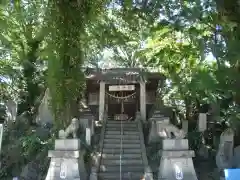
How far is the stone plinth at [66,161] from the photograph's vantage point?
34.8ft

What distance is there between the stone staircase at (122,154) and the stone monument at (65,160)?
3.28 feet

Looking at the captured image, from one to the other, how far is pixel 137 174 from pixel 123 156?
1163 millimetres

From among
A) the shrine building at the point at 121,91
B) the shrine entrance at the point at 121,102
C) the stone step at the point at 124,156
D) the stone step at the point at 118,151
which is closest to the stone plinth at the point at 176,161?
the stone step at the point at 124,156

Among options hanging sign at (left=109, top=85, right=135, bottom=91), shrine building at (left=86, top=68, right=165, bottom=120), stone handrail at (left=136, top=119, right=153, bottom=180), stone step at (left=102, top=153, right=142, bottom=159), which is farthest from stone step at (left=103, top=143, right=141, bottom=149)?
hanging sign at (left=109, top=85, right=135, bottom=91)

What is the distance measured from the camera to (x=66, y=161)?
35.1 feet

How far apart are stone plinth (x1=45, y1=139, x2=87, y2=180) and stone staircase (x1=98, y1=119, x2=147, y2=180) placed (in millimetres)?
1001

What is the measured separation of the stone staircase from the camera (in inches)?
448

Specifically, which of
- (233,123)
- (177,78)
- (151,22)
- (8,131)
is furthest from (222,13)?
(8,131)

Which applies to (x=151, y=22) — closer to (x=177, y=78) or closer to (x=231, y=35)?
(x=231, y=35)

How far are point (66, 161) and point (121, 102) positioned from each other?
928cm

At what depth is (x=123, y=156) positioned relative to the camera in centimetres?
1237

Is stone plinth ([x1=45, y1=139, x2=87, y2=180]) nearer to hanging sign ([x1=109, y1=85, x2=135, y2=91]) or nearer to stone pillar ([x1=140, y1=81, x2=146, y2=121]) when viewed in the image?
Result: stone pillar ([x1=140, y1=81, x2=146, y2=121])

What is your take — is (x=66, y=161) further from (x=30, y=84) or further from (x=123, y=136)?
(x=30, y=84)

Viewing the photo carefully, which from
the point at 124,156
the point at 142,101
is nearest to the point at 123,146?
the point at 124,156
